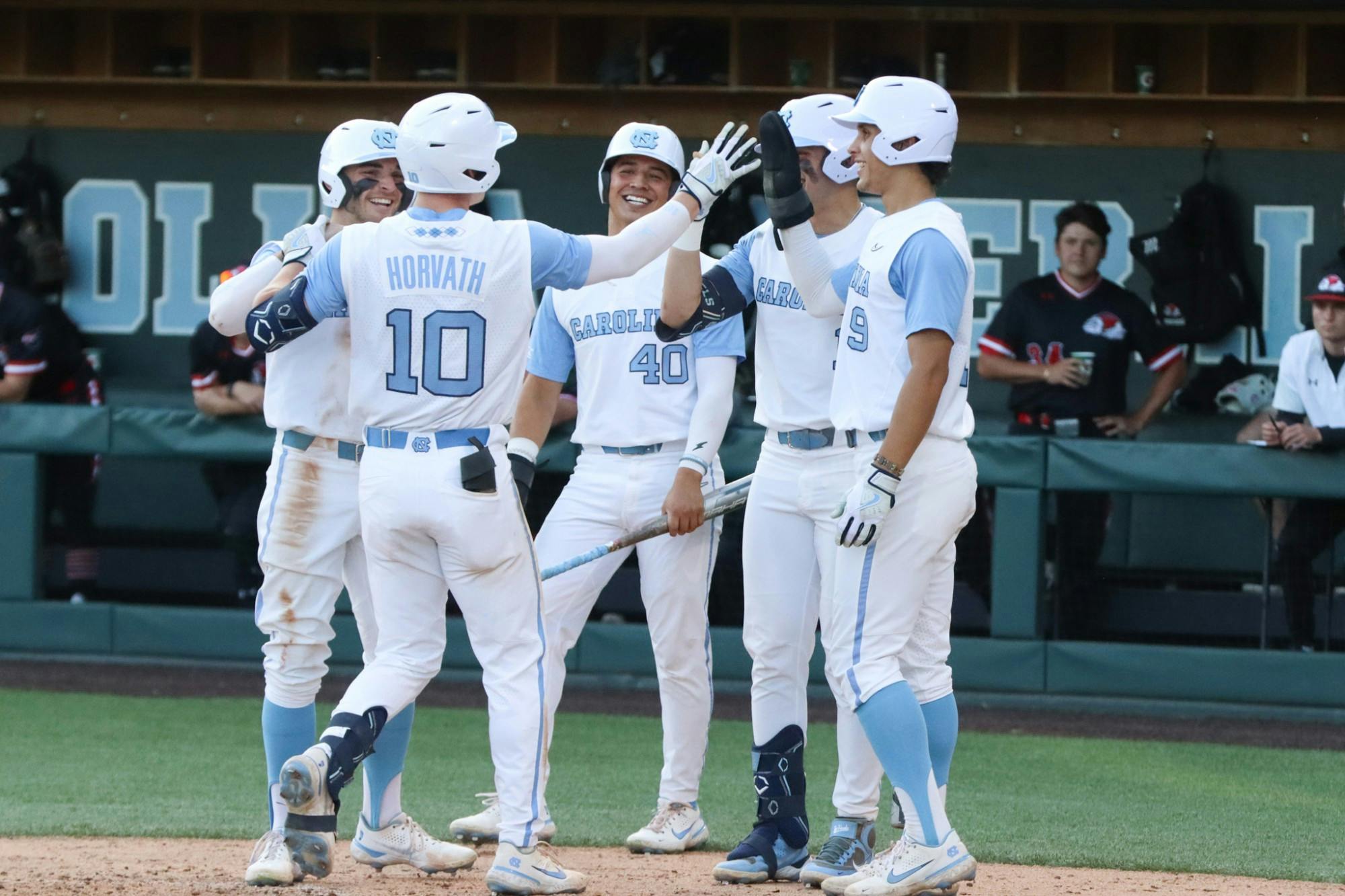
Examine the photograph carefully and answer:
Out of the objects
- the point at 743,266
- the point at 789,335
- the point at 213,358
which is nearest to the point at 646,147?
the point at 743,266

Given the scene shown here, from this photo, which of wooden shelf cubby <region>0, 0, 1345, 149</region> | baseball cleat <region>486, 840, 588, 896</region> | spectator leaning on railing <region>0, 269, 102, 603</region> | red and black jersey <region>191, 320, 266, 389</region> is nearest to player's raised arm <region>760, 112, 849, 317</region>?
baseball cleat <region>486, 840, 588, 896</region>

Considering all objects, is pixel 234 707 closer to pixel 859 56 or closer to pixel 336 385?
pixel 336 385

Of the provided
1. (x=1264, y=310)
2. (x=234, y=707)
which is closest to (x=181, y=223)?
(x=234, y=707)

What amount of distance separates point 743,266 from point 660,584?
814 mm

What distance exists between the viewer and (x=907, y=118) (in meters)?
3.70

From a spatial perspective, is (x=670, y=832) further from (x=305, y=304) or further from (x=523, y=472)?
(x=305, y=304)

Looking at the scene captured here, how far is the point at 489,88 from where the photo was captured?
27.6 ft

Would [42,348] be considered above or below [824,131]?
below

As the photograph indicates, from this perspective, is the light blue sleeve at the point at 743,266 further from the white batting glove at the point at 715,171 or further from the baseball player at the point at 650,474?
the white batting glove at the point at 715,171

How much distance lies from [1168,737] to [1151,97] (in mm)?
3045

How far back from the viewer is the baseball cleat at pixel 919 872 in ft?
11.6

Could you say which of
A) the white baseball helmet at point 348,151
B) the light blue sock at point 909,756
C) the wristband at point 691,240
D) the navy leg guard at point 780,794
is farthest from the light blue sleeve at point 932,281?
the white baseball helmet at point 348,151

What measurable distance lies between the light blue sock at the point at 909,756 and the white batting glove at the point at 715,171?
3.65 ft

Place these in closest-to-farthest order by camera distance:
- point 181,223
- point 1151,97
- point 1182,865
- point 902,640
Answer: point 902,640 < point 1182,865 < point 1151,97 < point 181,223
